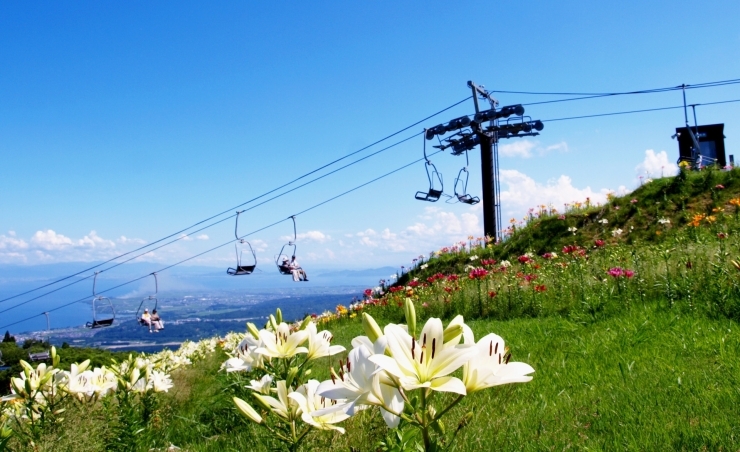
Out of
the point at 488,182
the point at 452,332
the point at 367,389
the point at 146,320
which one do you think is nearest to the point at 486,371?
the point at 452,332

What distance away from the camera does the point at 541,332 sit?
5.02 m

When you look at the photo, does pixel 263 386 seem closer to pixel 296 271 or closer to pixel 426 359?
pixel 426 359

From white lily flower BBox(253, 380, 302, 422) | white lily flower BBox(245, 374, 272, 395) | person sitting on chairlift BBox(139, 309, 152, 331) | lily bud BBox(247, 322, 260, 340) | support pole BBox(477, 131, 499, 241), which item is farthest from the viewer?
support pole BBox(477, 131, 499, 241)

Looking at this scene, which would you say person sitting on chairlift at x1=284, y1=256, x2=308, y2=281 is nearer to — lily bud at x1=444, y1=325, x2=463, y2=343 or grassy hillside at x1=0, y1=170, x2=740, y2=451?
grassy hillside at x1=0, y1=170, x2=740, y2=451

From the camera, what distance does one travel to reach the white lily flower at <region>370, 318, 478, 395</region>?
3.07 feet

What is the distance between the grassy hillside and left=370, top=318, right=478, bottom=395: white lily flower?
10 centimetres

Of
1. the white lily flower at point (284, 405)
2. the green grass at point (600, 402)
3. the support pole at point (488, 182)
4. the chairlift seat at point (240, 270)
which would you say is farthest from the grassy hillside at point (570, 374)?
the support pole at point (488, 182)

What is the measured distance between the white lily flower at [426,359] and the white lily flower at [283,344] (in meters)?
0.73

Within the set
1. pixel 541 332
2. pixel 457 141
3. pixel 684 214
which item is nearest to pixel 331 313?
pixel 457 141

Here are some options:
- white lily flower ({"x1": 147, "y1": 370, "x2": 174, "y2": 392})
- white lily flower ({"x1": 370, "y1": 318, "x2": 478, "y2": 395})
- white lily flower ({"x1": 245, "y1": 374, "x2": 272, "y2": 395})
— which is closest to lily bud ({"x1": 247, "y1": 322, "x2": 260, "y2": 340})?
white lily flower ({"x1": 245, "y1": 374, "x2": 272, "y2": 395})

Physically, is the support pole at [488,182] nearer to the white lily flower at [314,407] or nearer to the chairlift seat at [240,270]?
the chairlift seat at [240,270]

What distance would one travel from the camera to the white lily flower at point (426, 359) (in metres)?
0.94

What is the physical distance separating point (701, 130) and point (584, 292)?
42.8 ft

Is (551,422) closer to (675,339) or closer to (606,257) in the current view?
(675,339)
